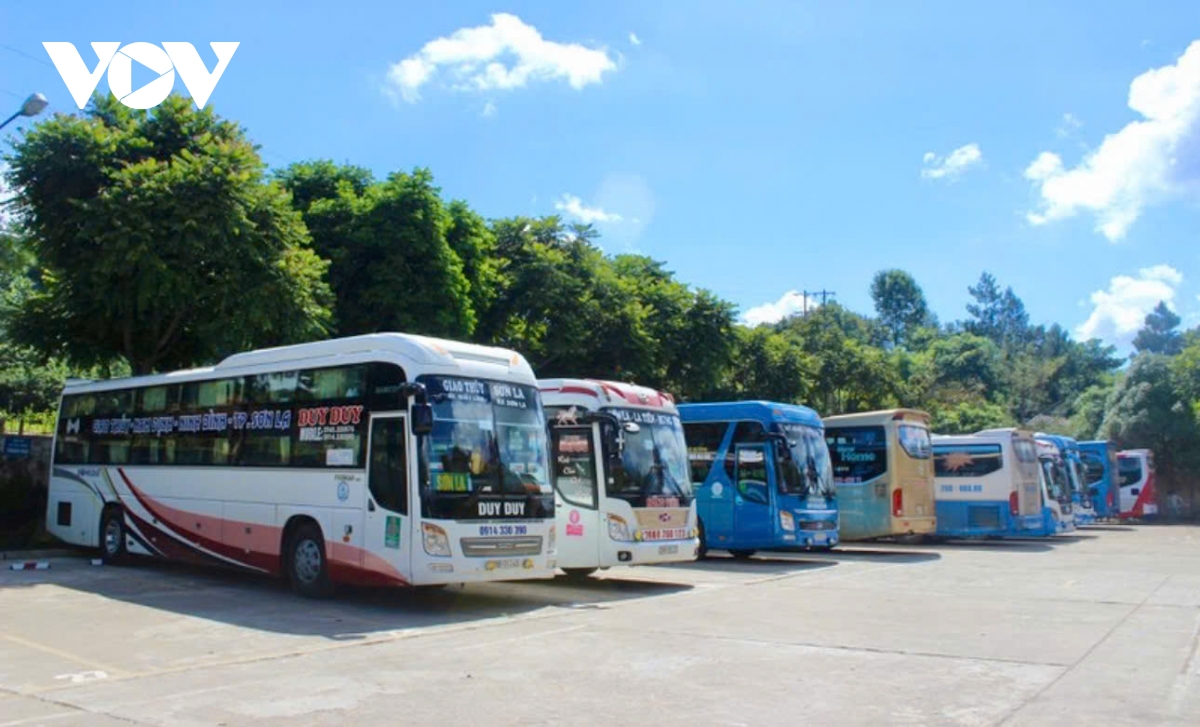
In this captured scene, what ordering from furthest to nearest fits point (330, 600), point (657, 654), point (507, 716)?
point (330, 600) < point (657, 654) < point (507, 716)

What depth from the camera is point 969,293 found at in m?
127

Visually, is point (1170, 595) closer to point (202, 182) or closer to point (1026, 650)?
point (1026, 650)

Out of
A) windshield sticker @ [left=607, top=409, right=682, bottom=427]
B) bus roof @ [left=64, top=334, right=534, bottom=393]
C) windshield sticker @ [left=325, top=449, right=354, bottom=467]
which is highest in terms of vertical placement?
bus roof @ [left=64, top=334, right=534, bottom=393]

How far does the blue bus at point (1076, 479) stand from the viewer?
29.6m

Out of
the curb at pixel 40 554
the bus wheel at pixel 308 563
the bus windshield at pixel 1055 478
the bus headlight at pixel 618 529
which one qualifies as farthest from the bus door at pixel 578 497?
the bus windshield at pixel 1055 478

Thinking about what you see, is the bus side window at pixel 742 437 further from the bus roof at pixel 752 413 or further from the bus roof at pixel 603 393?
the bus roof at pixel 603 393

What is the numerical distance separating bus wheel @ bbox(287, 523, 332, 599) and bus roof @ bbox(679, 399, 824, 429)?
9002 millimetres

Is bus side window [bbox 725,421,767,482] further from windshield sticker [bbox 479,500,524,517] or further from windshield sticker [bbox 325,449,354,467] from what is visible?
windshield sticker [bbox 325,449,354,467]

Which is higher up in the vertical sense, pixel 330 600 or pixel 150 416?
pixel 150 416

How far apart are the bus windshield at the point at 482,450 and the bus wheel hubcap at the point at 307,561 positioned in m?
2.19

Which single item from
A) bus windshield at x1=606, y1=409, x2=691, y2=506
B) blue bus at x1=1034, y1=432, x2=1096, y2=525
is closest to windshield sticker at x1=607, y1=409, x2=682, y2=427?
bus windshield at x1=606, y1=409, x2=691, y2=506

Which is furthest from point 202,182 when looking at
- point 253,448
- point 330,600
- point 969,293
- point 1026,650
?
point 969,293

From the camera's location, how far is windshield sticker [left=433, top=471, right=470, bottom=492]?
1176 cm

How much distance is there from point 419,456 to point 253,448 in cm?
346
